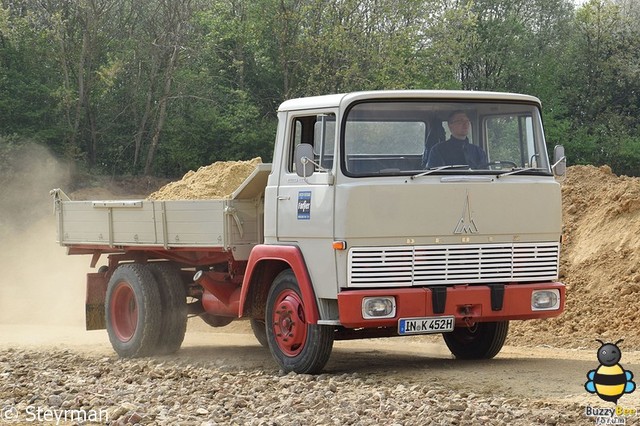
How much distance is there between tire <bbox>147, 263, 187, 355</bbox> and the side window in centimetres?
300

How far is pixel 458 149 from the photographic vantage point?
11125 mm

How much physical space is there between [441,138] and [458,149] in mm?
200

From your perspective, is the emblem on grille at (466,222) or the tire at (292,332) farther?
the tire at (292,332)

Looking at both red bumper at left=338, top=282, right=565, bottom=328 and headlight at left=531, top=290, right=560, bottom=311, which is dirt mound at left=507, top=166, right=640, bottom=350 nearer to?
headlight at left=531, top=290, right=560, bottom=311

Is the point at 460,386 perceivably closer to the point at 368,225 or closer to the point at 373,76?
the point at 368,225

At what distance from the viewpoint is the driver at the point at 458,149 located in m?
11.0

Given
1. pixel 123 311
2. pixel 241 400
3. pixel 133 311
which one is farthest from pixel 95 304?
pixel 241 400

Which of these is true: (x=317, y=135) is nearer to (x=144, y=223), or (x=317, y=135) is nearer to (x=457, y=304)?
(x=457, y=304)

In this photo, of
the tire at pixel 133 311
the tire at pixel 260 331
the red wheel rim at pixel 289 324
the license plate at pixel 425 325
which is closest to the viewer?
the license plate at pixel 425 325

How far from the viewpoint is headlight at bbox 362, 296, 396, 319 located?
10.5 metres

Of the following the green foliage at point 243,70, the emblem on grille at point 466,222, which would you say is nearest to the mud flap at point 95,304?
the emblem on grille at point 466,222

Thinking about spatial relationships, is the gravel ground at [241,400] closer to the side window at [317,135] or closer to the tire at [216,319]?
the tire at [216,319]

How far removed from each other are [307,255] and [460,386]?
1.94m

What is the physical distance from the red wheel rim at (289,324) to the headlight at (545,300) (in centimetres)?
225
